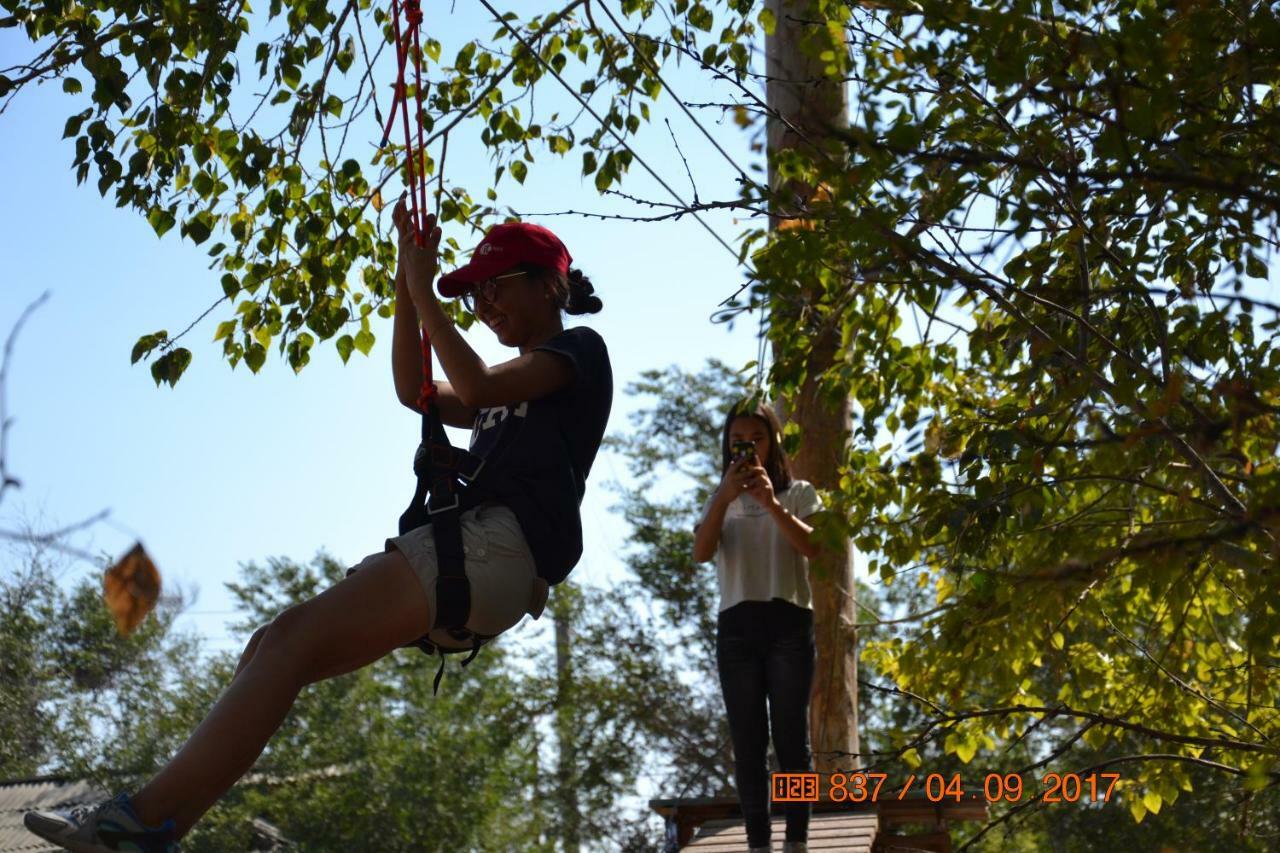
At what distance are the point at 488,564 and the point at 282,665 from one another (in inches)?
17.2

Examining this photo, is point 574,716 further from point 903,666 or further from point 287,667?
point 287,667

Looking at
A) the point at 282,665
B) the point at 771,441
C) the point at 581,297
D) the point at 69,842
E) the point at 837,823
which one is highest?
the point at 771,441

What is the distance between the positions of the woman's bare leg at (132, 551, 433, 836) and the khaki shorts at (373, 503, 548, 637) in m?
0.04

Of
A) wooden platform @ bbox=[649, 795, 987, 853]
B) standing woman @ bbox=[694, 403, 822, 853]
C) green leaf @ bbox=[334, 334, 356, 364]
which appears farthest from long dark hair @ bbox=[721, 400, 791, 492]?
green leaf @ bbox=[334, 334, 356, 364]

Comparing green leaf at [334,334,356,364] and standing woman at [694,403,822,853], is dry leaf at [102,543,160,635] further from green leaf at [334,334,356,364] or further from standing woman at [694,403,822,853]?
green leaf at [334,334,356,364]

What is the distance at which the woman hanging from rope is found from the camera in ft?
8.74

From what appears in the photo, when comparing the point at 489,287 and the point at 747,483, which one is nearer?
the point at 489,287

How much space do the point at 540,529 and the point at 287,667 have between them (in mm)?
576

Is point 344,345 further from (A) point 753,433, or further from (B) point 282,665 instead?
(B) point 282,665

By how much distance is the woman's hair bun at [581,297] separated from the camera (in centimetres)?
354

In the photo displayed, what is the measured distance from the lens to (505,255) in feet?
11.1
